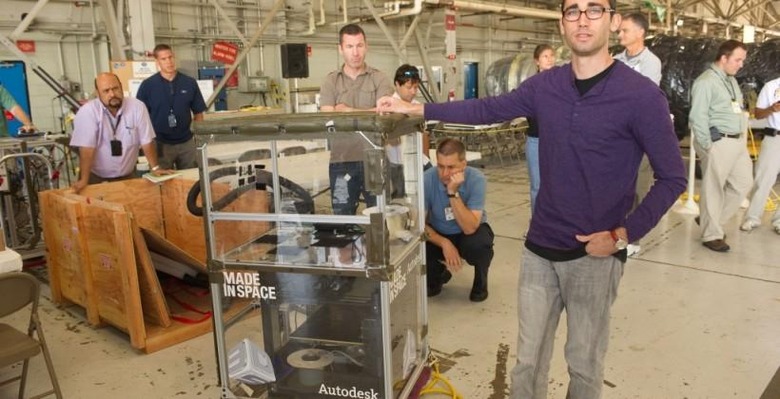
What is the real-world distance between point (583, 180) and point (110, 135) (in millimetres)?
3333

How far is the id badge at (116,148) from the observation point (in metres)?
3.92

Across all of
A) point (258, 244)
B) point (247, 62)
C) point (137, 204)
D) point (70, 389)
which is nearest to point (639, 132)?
point (258, 244)

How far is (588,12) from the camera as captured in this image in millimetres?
1543

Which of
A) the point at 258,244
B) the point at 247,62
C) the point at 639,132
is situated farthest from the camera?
the point at 247,62

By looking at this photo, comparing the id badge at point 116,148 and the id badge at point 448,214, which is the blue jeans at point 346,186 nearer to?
the id badge at point 448,214

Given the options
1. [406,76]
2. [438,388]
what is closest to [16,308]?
[438,388]

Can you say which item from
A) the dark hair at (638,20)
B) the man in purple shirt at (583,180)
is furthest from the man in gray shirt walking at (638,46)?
the man in purple shirt at (583,180)

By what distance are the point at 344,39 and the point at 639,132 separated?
2040 mm

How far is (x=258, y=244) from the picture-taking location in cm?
229

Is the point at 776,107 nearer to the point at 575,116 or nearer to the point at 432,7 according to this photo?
the point at 575,116

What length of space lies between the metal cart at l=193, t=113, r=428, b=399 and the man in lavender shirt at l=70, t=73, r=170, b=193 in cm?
174

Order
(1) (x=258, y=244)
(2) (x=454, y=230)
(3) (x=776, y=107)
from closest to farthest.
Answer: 1. (1) (x=258, y=244)
2. (2) (x=454, y=230)
3. (3) (x=776, y=107)

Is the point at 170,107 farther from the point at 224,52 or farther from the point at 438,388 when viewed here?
the point at 438,388

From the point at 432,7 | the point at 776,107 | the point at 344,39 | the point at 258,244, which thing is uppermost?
the point at 432,7
